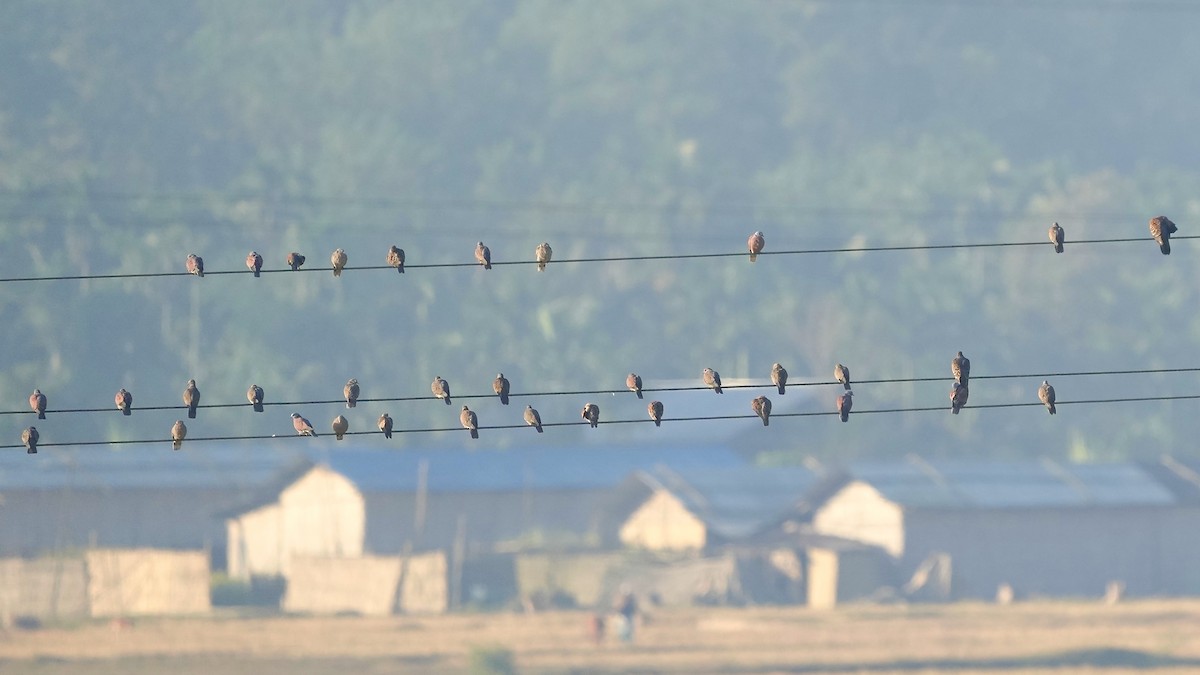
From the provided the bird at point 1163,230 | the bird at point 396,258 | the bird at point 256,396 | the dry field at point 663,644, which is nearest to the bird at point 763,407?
the bird at point 396,258

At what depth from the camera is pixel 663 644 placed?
4494 cm

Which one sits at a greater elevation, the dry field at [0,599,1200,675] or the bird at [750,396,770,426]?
the bird at [750,396,770,426]

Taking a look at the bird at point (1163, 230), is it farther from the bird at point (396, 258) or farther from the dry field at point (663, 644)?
the dry field at point (663, 644)

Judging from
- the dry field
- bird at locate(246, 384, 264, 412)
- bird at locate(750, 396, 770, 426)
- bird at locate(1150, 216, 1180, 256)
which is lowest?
the dry field

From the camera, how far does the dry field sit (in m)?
41.2

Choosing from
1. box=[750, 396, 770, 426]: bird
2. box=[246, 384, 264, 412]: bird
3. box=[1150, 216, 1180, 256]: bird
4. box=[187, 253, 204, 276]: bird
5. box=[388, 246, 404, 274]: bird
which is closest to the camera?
box=[1150, 216, 1180, 256]: bird

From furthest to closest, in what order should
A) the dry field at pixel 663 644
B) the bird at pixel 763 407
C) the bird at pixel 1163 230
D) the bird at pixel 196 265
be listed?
the dry field at pixel 663 644 < the bird at pixel 196 265 < the bird at pixel 763 407 < the bird at pixel 1163 230

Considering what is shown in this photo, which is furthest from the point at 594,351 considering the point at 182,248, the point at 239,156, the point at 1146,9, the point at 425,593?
the point at 1146,9

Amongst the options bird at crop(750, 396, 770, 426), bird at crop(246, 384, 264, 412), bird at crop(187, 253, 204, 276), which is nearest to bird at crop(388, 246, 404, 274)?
bird at crop(187, 253, 204, 276)

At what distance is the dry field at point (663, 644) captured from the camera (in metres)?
41.2

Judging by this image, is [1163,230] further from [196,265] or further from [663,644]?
[663,644]

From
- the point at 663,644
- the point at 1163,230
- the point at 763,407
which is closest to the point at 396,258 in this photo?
the point at 763,407

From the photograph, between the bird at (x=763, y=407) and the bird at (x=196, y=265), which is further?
the bird at (x=196, y=265)

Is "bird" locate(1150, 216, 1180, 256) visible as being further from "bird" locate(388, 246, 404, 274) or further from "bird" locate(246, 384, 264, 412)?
"bird" locate(246, 384, 264, 412)
